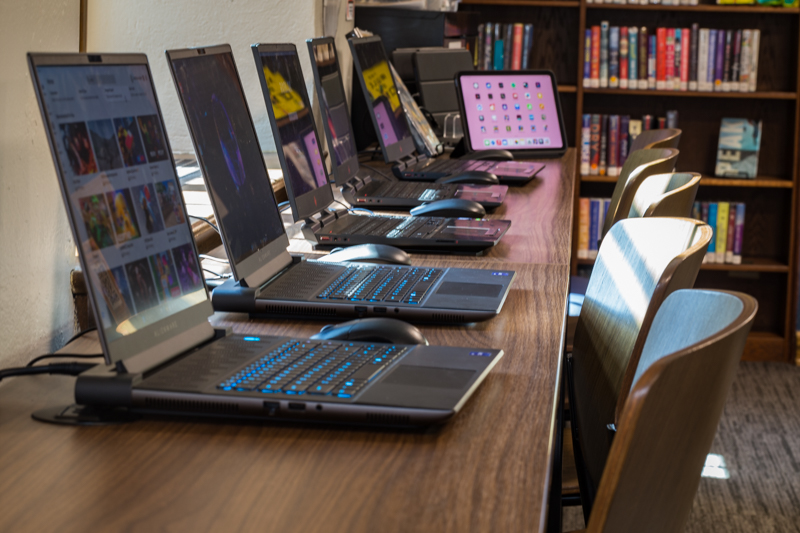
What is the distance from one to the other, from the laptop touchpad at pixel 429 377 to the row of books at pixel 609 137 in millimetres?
3257

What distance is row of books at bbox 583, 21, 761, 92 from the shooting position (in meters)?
3.74

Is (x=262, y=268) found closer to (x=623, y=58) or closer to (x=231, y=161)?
(x=231, y=161)

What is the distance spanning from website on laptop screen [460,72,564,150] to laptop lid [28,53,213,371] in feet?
6.64

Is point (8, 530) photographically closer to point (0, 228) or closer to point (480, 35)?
point (0, 228)

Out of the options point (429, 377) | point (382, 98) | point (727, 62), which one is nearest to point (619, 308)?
point (429, 377)

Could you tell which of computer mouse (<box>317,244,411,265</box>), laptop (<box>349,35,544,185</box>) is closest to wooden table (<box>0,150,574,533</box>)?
computer mouse (<box>317,244,411,265</box>)

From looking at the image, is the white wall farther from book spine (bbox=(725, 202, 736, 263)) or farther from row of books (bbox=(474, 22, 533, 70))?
book spine (bbox=(725, 202, 736, 263))

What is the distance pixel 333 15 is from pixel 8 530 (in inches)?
91.3

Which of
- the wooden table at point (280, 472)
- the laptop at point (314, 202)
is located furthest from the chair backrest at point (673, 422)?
the laptop at point (314, 202)

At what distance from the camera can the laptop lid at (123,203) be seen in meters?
0.84

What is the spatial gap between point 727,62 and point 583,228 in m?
1.03

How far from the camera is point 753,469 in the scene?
2.67m

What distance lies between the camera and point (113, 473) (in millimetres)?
739

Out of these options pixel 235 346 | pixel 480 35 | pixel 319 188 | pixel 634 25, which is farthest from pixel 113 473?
pixel 634 25
